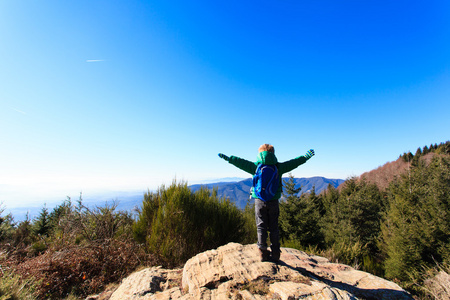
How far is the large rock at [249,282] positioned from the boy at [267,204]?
255 mm

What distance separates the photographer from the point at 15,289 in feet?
8.75

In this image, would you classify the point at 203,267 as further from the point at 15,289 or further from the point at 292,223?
the point at 292,223

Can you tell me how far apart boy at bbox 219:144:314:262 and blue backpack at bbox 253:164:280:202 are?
0.30 feet

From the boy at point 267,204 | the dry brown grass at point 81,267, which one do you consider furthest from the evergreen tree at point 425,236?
the dry brown grass at point 81,267

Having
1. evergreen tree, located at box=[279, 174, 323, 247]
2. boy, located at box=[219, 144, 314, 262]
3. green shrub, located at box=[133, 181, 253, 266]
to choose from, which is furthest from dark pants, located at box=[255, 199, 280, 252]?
evergreen tree, located at box=[279, 174, 323, 247]

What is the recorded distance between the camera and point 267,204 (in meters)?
3.56

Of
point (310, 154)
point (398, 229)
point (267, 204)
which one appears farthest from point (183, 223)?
point (398, 229)

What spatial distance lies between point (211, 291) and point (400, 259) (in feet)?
41.4

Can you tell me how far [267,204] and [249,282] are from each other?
1.31 meters

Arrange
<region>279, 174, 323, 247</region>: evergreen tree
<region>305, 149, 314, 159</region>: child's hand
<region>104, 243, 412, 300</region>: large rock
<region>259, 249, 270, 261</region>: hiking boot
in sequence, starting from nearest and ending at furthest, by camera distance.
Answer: <region>104, 243, 412, 300</region>: large rock < <region>259, 249, 270, 261</region>: hiking boot < <region>305, 149, 314, 159</region>: child's hand < <region>279, 174, 323, 247</region>: evergreen tree

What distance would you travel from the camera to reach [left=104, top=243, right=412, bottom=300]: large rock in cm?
242

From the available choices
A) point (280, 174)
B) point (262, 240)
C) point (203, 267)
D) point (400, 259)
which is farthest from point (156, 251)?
point (400, 259)

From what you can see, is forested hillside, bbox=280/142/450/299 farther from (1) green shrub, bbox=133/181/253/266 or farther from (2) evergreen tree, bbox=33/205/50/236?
(2) evergreen tree, bbox=33/205/50/236

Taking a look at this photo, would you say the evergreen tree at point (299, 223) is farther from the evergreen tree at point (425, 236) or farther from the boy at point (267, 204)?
the boy at point (267, 204)
